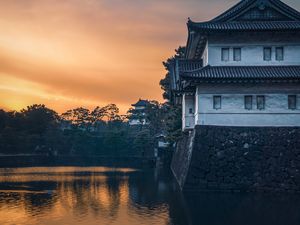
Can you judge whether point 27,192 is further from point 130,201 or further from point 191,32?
point 191,32

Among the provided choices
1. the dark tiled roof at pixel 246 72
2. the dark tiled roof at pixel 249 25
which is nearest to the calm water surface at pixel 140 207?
the dark tiled roof at pixel 246 72

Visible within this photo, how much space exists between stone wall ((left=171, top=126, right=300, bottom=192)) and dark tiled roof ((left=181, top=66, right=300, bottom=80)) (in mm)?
3449

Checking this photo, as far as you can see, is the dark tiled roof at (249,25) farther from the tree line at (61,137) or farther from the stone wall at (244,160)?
the tree line at (61,137)

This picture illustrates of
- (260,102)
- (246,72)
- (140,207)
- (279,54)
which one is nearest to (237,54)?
(246,72)

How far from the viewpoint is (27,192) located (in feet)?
97.1

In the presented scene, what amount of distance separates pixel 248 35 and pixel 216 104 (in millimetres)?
5541

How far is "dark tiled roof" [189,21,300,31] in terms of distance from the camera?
2911 cm

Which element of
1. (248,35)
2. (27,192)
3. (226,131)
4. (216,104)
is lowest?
(27,192)

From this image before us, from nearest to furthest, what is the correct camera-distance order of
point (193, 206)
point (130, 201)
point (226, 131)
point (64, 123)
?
point (193, 206) → point (130, 201) → point (226, 131) → point (64, 123)

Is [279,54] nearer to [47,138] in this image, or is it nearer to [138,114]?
[47,138]

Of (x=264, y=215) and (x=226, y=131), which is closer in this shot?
(x=264, y=215)

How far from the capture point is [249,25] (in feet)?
98.1

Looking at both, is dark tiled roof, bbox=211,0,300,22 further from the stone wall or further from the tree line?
the tree line

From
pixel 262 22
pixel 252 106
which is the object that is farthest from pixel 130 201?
pixel 262 22
